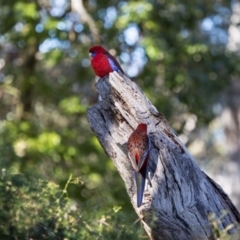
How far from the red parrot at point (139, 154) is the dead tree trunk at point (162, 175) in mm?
54

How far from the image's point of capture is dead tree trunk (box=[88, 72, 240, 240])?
12.6 feet

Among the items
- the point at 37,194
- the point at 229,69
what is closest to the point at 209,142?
the point at 229,69

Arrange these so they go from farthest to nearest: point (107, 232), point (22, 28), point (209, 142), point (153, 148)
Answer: point (209, 142)
point (22, 28)
point (107, 232)
point (153, 148)

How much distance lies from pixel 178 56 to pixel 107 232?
208 inches

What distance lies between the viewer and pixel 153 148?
412cm

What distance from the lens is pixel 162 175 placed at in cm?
399

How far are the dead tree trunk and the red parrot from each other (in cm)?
5

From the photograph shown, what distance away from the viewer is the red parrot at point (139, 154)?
396cm

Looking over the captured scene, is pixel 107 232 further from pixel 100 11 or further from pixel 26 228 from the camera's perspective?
pixel 100 11

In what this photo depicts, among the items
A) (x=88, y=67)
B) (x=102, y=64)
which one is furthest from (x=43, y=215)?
(x=88, y=67)

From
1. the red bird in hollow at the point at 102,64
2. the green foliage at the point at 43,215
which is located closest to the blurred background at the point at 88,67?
the red bird in hollow at the point at 102,64

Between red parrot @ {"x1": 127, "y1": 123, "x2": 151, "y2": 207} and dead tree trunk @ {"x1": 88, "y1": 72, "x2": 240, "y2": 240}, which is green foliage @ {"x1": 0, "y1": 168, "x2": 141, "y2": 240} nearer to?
dead tree trunk @ {"x1": 88, "y1": 72, "x2": 240, "y2": 240}

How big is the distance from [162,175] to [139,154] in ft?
0.57

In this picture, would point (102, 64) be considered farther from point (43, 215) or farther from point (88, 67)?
point (88, 67)
